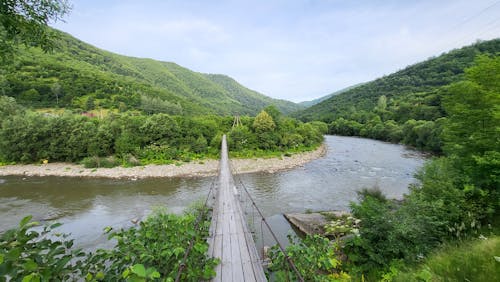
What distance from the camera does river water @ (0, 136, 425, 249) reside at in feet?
31.3

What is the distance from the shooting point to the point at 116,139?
2017 cm

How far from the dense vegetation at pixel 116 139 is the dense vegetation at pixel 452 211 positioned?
57.9 feet

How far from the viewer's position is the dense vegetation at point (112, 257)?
4.09 ft

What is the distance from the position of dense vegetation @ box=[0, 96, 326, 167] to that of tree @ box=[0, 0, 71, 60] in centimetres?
1830

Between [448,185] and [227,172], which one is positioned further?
[227,172]

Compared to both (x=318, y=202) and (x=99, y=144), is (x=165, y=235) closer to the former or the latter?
(x=318, y=202)

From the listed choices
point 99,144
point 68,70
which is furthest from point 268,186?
point 68,70

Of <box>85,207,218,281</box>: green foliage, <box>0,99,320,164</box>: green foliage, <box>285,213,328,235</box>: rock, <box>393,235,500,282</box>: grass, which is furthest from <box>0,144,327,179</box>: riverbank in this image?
<box>393,235,500,282</box>: grass

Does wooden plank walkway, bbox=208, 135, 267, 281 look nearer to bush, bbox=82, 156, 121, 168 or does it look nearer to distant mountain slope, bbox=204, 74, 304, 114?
bush, bbox=82, 156, 121, 168

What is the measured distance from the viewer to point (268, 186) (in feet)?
47.9

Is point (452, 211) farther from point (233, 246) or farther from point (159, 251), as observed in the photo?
point (159, 251)

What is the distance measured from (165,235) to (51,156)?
24.5m

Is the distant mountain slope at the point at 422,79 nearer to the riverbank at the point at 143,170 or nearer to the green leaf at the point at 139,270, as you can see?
the riverbank at the point at 143,170

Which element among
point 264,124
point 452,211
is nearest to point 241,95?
point 264,124
